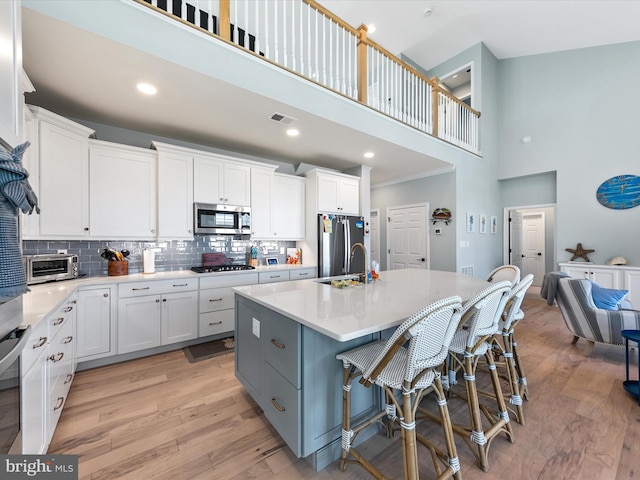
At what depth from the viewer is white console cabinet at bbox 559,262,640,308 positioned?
4117mm

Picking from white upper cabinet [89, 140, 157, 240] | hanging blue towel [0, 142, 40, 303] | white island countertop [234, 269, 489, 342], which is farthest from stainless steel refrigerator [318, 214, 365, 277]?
hanging blue towel [0, 142, 40, 303]

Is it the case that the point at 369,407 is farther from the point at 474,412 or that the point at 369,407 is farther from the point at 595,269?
the point at 595,269

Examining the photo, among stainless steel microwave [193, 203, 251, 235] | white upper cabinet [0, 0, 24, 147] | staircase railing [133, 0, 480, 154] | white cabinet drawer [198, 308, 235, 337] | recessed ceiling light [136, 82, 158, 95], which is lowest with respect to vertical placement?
white cabinet drawer [198, 308, 235, 337]

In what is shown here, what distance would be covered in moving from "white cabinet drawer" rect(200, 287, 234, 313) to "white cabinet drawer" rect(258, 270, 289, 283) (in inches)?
18.6

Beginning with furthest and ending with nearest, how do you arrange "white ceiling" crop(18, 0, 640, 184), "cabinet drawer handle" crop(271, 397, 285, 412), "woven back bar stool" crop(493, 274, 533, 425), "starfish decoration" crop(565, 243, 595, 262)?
"starfish decoration" crop(565, 243, 595, 262) → "white ceiling" crop(18, 0, 640, 184) → "woven back bar stool" crop(493, 274, 533, 425) → "cabinet drawer handle" crop(271, 397, 285, 412)

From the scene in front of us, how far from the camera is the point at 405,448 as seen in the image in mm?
1174

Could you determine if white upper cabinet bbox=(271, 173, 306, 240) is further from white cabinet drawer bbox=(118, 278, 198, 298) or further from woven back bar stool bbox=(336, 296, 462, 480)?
woven back bar stool bbox=(336, 296, 462, 480)

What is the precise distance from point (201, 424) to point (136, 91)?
280 cm

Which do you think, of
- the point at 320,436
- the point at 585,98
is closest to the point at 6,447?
the point at 320,436

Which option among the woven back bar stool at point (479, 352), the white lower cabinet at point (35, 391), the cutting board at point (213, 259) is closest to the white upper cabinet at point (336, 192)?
the cutting board at point (213, 259)

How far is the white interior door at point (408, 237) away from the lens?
5.26 m

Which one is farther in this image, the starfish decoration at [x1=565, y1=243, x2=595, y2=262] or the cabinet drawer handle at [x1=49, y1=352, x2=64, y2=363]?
the starfish decoration at [x1=565, y1=243, x2=595, y2=262]

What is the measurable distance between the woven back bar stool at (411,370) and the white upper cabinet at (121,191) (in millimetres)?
2831

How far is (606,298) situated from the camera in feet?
9.59
